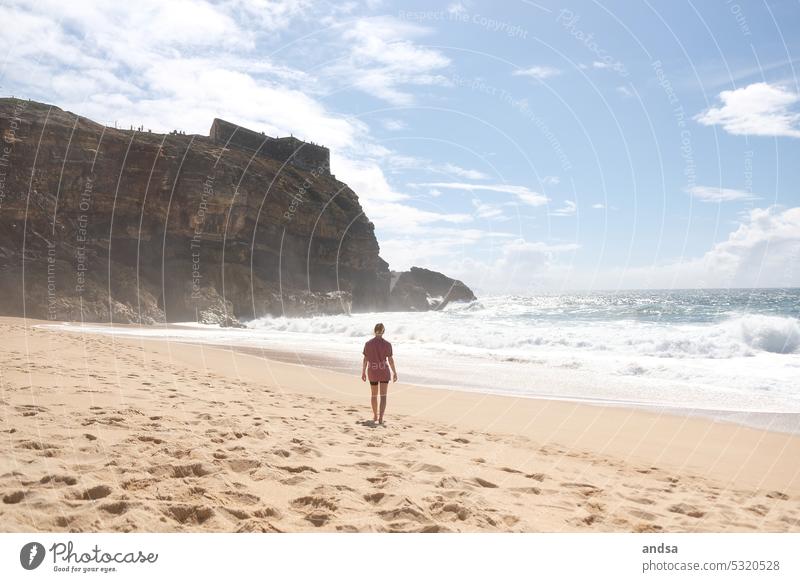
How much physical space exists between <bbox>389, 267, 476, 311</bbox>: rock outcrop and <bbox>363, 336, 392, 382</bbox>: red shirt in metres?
65.0

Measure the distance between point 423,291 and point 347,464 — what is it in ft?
259

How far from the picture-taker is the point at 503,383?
1297 cm

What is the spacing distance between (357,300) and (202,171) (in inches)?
1067

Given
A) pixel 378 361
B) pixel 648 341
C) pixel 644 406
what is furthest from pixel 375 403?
pixel 648 341

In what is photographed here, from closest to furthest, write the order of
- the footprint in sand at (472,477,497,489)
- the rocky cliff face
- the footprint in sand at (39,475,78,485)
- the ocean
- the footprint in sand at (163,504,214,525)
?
the footprint in sand at (163,504,214,525)
the footprint in sand at (39,475,78,485)
the footprint in sand at (472,477,497,489)
the ocean
the rocky cliff face

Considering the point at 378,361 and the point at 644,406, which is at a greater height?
the point at 378,361

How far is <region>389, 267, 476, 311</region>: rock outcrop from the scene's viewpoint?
7806cm

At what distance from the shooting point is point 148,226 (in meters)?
41.8

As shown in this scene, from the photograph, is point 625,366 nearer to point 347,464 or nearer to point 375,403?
point 375,403

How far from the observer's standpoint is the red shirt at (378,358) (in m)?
8.09

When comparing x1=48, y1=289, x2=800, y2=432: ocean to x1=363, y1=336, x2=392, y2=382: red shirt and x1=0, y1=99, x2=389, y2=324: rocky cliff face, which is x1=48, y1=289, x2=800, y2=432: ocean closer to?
x1=363, y1=336, x2=392, y2=382: red shirt

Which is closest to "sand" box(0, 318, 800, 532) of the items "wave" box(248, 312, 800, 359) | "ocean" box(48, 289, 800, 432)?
"ocean" box(48, 289, 800, 432)

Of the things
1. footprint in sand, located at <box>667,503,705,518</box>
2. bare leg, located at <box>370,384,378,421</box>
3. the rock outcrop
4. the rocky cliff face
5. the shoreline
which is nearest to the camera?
footprint in sand, located at <box>667,503,705,518</box>
